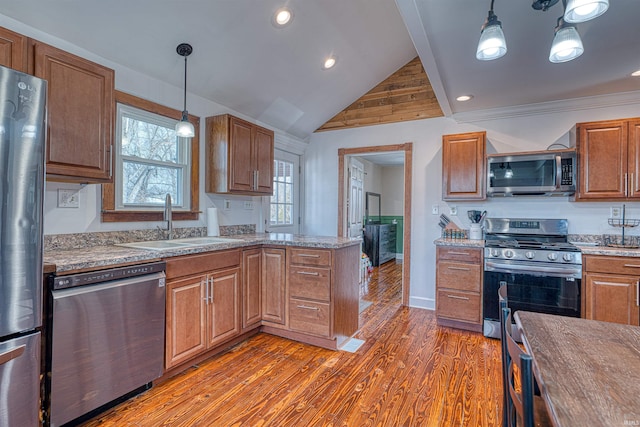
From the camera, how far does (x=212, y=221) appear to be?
125 inches

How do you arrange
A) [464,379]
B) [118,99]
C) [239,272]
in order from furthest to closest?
1. [239,272]
2. [118,99]
3. [464,379]

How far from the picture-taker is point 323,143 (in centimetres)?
462

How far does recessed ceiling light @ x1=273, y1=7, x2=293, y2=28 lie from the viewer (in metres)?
2.57

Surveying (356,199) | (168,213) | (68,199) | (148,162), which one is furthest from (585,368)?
(356,199)

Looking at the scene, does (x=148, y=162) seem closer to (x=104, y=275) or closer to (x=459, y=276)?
(x=104, y=275)

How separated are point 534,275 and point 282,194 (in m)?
3.01

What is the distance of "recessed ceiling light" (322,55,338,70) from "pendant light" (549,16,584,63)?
7.01ft

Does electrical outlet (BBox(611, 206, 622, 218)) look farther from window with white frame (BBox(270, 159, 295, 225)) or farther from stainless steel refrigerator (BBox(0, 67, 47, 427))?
stainless steel refrigerator (BBox(0, 67, 47, 427))

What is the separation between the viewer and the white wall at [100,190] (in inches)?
82.8

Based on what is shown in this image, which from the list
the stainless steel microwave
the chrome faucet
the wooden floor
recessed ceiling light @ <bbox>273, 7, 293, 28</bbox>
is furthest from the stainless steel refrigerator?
the stainless steel microwave

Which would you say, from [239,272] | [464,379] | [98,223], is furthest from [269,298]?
[464,379]

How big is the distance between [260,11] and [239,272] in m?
2.09

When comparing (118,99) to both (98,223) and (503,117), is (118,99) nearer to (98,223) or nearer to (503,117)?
(98,223)

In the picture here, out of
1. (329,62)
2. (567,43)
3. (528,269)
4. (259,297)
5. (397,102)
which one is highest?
(329,62)
